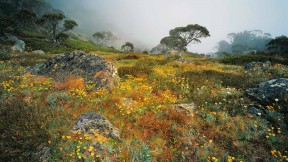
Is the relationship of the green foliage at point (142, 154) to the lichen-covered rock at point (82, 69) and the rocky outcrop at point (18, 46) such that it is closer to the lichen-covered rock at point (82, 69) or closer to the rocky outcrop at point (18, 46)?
the lichen-covered rock at point (82, 69)

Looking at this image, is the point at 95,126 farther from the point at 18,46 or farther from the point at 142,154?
the point at 18,46

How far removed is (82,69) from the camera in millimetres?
10914

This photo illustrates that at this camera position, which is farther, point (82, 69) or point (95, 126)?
point (82, 69)

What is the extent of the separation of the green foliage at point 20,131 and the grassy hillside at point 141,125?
2 cm

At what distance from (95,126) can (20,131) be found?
1.99m

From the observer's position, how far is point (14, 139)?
4.85 m

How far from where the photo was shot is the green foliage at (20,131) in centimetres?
460

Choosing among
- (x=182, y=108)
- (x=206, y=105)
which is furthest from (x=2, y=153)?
(x=206, y=105)

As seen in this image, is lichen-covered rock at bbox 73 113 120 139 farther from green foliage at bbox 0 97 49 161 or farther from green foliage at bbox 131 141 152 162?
green foliage at bbox 0 97 49 161

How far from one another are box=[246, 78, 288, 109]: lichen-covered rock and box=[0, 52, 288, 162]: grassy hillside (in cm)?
63

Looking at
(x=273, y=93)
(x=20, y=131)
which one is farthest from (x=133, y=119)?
(x=273, y=93)

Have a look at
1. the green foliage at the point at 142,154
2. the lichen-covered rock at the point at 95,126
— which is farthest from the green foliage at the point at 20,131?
the green foliage at the point at 142,154

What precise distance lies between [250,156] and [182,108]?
2947 millimetres

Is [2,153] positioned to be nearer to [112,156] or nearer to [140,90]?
[112,156]
